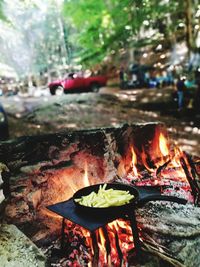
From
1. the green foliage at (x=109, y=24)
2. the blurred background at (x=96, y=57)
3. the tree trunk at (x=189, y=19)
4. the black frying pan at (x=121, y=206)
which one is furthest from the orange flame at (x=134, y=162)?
the green foliage at (x=109, y=24)

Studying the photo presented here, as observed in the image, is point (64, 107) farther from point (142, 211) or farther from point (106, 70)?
point (106, 70)

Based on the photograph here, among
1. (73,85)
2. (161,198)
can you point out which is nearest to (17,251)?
(161,198)

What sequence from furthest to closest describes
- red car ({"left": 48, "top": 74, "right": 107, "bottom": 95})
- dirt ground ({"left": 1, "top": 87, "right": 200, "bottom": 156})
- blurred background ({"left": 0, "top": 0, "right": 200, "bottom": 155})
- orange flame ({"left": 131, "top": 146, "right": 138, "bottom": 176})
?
red car ({"left": 48, "top": 74, "right": 107, "bottom": 95}) → blurred background ({"left": 0, "top": 0, "right": 200, "bottom": 155}) → dirt ground ({"left": 1, "top": 87, "right": 200, "bottom": 156}) → orange flame ({"left": 131, "top": 146, "right": 138, "bottom": 176})

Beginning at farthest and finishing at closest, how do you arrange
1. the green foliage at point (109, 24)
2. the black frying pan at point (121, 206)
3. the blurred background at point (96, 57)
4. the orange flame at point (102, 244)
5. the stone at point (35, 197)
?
the green foliage at point (109, 24) → the blurred background at point (96, 57) → the stone at point (35, 197) → the orange flame at point (102, 244) → the black frying pan at point (121, 206)

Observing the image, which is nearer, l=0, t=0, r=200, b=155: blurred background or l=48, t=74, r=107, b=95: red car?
l=0, t=0, r=200, b=155: blurred background

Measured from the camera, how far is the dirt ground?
13094 millimetres

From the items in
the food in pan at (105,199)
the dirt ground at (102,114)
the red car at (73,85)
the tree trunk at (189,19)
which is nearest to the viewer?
the food in pan at (105,199)

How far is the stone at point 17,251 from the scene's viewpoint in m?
4.05

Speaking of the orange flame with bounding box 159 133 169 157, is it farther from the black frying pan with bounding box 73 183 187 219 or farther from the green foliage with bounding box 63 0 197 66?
the green foliage with bounding box 63 0 197 66

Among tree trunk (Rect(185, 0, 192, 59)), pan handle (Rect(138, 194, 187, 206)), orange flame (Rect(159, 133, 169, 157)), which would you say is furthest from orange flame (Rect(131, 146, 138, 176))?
tree trunk (Rect(185, 0, 192, 59))

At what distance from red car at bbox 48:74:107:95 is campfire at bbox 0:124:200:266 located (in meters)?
15.6

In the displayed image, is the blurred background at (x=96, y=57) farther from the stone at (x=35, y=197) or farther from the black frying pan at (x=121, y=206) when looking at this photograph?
the stone at (x=35, y=197)

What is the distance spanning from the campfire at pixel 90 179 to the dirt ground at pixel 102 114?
3.12m

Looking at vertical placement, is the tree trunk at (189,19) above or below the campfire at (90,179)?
above
